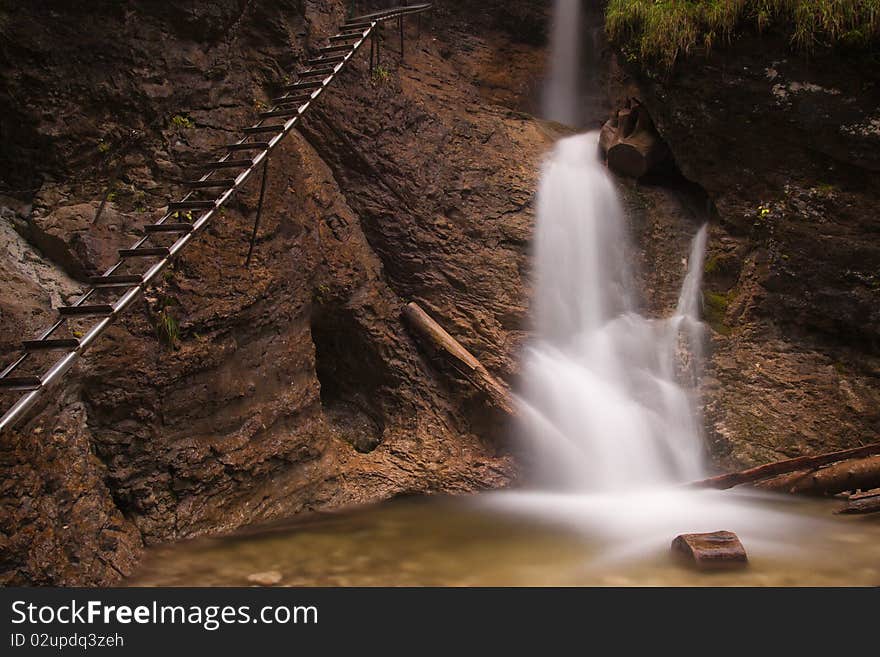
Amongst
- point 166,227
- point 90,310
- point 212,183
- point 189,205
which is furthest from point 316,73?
point 90,310

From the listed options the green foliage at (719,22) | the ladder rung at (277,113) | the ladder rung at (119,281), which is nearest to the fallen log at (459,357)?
the ladder rung at (277,113)

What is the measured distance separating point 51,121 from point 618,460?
549cm

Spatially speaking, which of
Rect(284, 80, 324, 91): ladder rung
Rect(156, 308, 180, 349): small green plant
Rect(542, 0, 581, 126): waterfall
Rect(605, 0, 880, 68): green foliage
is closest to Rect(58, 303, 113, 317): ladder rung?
Rect(156, 308, 180, 349): small green plant

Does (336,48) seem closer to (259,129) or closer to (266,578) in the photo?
(259,129)

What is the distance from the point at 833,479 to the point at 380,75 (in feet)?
20.1

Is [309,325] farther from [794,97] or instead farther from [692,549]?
[794,97]

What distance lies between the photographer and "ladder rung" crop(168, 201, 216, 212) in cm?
509

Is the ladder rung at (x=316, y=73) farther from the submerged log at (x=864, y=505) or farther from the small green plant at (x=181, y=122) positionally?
the submerged log at (x=864, y=505)

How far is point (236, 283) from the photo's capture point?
5.67 meters

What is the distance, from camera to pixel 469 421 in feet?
22.6

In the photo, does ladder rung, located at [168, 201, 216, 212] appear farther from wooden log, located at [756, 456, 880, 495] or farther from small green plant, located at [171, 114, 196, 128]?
wooden log, located at [756, 456, 880, 495]

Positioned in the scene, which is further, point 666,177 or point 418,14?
point 418,14

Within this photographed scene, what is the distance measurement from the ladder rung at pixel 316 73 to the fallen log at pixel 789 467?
5083 mm
